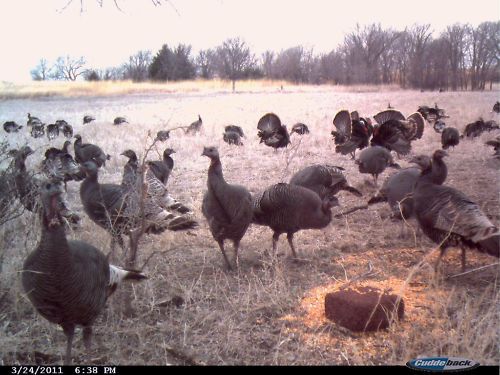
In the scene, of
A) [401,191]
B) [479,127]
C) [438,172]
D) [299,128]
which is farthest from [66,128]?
[479,127]

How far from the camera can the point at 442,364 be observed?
2035 millimetres

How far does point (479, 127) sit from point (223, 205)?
452 centimetres

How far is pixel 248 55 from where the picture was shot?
455 centimetres

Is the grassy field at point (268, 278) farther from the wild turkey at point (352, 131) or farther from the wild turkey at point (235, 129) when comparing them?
the wild turkey at point (235, 129)

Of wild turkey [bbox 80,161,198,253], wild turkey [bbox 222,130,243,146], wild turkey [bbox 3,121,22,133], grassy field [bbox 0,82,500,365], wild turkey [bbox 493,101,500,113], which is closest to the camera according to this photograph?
grassy field [bbox 0,82,500,365]

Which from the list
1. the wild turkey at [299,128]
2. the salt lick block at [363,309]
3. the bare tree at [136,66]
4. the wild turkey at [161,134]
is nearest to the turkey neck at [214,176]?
the wild turkey at [161,134]

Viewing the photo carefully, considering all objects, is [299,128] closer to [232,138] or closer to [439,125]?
[232,138]

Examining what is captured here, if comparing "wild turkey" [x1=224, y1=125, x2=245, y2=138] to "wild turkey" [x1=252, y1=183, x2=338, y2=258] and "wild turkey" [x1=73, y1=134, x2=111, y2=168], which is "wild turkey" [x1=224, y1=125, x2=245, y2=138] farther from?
"wild turkey" [x1=252, y1=183, x2=338, y2=258]

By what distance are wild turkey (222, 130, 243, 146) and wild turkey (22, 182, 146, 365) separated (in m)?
6.02

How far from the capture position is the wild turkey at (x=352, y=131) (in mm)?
7184

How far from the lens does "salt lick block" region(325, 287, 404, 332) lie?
255 centimetres

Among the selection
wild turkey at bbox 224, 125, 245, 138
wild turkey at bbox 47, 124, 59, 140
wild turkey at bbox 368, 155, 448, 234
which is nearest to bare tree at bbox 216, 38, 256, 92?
wild turkey at bbox 368, 155, 448, 234

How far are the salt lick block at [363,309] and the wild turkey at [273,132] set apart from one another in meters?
Answer: 5.50

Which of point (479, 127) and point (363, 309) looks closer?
point (363, 309)
